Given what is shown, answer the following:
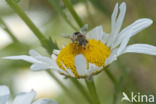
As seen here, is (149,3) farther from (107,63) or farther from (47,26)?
(107,63)

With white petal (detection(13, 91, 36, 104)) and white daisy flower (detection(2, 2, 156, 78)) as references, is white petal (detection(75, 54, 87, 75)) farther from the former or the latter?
white petal (detection(13, 91, 36, 104))

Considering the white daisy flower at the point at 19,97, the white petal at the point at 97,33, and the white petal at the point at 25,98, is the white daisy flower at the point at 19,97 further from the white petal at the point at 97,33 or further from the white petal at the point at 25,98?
the white petal at the point at 97,33

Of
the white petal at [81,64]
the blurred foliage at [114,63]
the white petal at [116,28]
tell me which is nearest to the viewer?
the white petal at [81,64]

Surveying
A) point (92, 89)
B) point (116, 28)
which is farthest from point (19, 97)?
point (116, 28)

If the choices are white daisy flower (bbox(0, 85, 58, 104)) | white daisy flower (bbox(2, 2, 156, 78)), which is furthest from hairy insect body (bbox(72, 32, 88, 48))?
white daisy flower (bbox(0, 85, 58, 104))

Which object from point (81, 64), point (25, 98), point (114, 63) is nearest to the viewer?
point (81, 64)

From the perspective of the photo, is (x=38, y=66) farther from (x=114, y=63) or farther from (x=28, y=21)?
(x=114, y=63)

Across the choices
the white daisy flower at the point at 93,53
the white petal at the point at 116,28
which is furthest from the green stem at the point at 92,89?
the white petal at the point at 116,28

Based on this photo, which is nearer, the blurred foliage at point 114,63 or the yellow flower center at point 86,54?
the yellow flower center at point 86,54
